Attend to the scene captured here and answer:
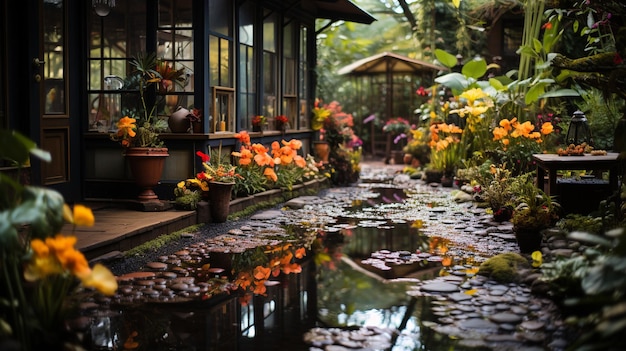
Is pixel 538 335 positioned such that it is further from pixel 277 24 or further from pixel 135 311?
pixel 277 24

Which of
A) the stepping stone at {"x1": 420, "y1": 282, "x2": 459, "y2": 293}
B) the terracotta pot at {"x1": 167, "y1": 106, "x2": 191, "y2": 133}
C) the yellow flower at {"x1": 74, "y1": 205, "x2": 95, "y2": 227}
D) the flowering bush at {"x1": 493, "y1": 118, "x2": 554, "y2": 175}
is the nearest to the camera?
the yellow flower at {"x1": 74, "y1": 205, "x2": 95, "y2": 227}

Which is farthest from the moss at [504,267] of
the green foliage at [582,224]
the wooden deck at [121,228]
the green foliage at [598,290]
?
the wooden deck at [121,228]

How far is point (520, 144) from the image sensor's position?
10.1 m

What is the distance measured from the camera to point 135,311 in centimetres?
465

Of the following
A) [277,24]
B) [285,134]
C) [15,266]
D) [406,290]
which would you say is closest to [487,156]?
[285,134]

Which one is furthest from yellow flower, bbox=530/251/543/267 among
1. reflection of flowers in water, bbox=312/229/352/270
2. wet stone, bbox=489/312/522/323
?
reflection of flowers in water, bbox=312/229/352/270

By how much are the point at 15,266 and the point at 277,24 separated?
363 inches

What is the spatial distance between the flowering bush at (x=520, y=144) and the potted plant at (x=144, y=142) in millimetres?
4697

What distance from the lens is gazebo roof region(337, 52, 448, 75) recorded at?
18.3 metres

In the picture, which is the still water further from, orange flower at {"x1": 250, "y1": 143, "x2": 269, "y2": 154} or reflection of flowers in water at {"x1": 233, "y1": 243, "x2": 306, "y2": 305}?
orange flower at {"x1": 250, "y1": 143, "x2": 269, "y2": 154}

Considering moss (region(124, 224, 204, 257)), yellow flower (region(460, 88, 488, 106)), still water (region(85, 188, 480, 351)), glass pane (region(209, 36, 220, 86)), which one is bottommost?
still water (region(85, 188, 480, 351))

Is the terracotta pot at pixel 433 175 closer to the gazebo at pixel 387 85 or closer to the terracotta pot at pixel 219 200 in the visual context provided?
the gazebo at pixel 387 85

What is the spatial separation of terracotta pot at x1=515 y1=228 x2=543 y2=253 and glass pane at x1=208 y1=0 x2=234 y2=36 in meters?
4.97

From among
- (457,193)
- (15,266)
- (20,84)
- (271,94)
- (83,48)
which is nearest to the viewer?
(15,266)
